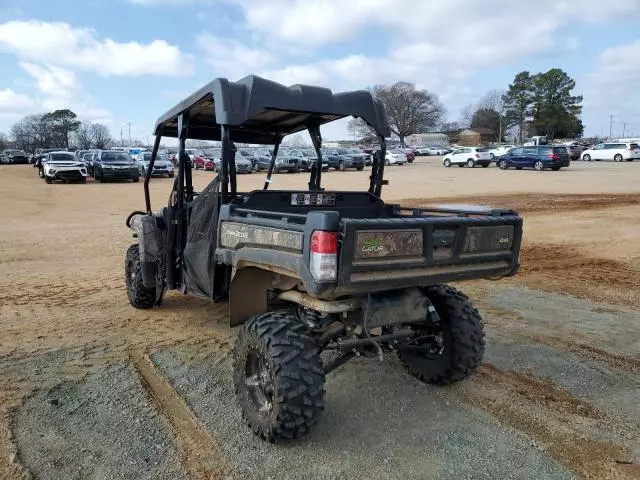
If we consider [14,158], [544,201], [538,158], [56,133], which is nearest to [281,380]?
[544,201]

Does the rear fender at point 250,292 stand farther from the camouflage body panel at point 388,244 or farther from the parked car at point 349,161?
the parked car at point 349,161

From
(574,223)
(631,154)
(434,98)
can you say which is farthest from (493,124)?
(574,223)

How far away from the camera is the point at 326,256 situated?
3.01 m

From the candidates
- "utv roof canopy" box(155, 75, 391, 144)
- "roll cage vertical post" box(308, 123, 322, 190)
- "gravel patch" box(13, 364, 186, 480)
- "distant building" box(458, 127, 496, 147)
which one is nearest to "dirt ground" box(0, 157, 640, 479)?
"gravel patch" box(13, 364, 186, 480)

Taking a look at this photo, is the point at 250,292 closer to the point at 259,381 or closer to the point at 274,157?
the point at 259,381

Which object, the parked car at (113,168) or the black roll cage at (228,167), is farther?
the parked car at (113,168)

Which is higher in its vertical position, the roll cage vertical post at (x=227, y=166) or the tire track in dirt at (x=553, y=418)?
the roll cage vertical post at (x=227, y=166)

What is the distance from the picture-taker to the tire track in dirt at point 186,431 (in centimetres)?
311

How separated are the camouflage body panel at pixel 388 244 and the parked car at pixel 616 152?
48438 mm

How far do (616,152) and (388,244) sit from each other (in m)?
48.7

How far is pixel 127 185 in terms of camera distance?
25.5 meters

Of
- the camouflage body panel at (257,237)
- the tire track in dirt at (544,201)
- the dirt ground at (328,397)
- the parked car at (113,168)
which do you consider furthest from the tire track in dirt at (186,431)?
the parked car at (113,168)

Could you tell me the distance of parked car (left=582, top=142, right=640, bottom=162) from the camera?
1762 inches

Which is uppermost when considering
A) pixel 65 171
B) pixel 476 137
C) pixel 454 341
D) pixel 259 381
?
pixel 476 137
